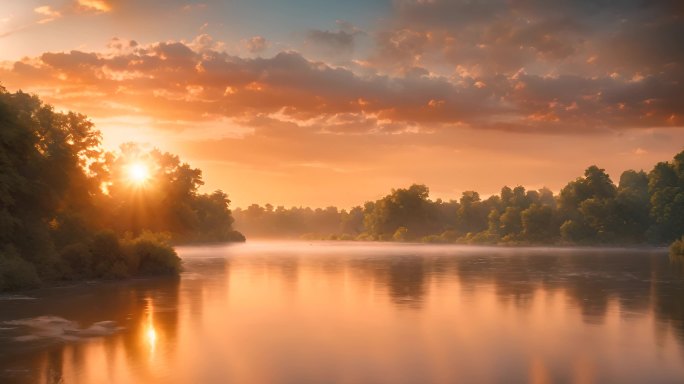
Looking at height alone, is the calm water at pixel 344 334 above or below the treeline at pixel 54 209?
below

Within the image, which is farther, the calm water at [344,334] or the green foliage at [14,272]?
the green foliage at [14,272]

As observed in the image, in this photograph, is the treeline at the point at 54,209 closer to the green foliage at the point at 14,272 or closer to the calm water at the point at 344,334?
the green foliage at the point at 14,272

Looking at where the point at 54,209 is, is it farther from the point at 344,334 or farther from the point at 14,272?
the point at 344,334

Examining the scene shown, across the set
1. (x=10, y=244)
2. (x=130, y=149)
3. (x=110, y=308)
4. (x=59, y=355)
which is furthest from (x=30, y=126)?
(x=130, y=149)

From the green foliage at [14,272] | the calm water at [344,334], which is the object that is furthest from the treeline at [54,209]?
the calm water at [344,334]

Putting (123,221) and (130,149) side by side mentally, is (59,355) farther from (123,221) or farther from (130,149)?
(130,149)

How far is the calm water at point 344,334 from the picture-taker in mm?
20203

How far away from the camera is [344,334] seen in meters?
28.0

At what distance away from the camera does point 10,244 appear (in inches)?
1775

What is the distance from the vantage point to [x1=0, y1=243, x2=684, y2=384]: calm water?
2020cm

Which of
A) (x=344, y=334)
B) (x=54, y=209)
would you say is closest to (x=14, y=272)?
(x=54, y=209)

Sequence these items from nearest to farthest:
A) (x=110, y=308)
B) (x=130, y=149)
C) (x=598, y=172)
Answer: (x=110, y=308) < (x=130, y=149) < (x=598, y=172)

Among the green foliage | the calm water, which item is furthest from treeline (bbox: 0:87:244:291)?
the calm water

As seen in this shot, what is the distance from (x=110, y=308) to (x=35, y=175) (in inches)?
846
